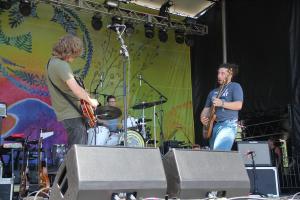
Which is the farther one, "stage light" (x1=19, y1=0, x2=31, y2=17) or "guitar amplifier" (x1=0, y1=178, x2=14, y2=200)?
"stage light" (x1=19, y1=0, x2=31, y2=17)

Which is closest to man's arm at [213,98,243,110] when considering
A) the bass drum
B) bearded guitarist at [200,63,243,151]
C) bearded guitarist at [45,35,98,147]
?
bearded guitarist at [200,63,243,151]

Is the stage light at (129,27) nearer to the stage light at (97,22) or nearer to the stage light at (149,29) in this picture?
the stage light at (149,29)

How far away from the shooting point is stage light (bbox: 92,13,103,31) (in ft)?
25.6

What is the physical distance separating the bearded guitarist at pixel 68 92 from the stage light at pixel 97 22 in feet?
15.5

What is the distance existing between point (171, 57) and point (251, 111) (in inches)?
88.0

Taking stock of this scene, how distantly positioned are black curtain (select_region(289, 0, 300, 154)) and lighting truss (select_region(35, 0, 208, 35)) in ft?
7.15

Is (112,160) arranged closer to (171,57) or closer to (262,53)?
(262,53)

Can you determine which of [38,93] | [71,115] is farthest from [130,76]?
[71,115]

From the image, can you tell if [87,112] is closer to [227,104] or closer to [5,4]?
[227,104]

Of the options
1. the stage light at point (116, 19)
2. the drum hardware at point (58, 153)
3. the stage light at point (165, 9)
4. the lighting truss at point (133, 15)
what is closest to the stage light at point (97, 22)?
the lighting truss at point (133, 15)

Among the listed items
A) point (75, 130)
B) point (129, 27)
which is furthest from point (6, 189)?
point (129, 27)

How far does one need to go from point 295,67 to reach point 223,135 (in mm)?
3668

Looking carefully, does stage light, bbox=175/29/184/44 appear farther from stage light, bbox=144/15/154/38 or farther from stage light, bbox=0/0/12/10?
stage light, bbox=0/0/12/10

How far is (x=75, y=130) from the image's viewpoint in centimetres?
304
